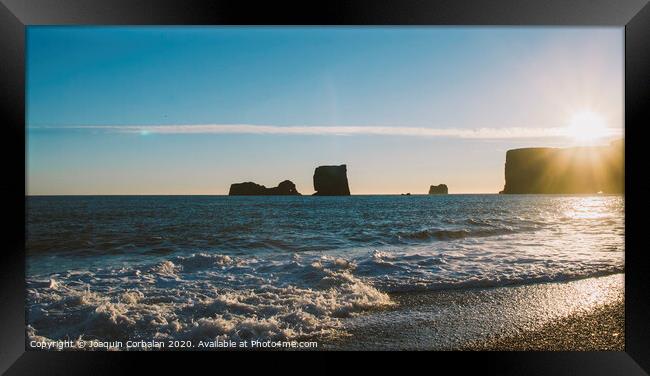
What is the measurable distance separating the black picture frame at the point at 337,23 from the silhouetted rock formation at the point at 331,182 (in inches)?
1079

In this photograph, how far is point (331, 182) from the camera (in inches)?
1196

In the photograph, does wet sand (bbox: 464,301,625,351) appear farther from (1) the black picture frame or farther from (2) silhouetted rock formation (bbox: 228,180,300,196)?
(2) silhouetted rock formation (bbox: 228,180,300,196)

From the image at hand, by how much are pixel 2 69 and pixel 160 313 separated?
252 cm

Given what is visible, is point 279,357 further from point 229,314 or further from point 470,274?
point 470,274

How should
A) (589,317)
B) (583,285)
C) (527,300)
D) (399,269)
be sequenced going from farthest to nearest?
(399,269), (583,285), (527,300), (589,317)

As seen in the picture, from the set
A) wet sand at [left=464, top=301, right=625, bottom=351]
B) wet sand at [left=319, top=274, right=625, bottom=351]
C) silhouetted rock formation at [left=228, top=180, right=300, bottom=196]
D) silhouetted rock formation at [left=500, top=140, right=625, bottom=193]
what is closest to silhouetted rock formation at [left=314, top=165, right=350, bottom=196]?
silhouetted rock formation at [left=228, top=180, right=300, bottom=196]

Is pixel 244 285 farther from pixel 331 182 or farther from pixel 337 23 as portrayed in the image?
pixel 331 182

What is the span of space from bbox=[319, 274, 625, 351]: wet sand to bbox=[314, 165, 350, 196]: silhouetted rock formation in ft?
84.3

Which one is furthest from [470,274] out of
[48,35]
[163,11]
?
[48,35]

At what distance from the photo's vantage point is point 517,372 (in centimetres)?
290

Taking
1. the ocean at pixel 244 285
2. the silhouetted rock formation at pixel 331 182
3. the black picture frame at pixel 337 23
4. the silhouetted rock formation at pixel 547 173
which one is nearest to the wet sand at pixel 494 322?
the ocean at pixel 244 285

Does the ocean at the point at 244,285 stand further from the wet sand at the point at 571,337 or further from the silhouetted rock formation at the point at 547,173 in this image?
the silhouetted rock formation at the point at 547,173

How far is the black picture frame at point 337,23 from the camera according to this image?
2863 mm

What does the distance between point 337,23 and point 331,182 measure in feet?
90.2
